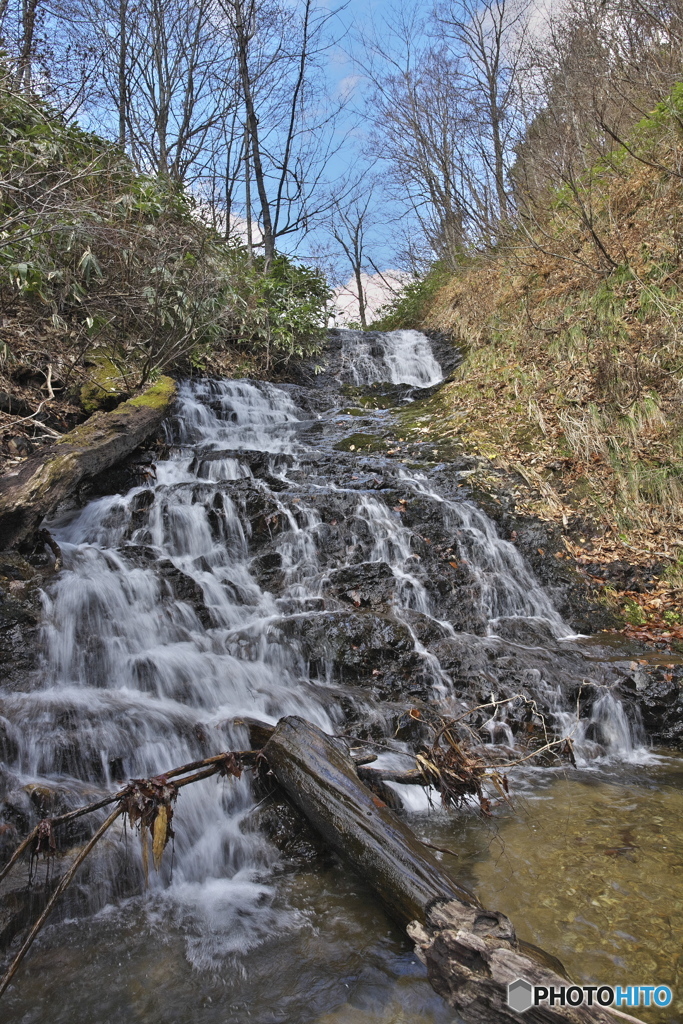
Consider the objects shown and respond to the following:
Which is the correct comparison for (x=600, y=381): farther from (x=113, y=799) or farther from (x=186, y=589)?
(x=113, y=799)

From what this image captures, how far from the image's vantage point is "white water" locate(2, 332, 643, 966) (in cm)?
314

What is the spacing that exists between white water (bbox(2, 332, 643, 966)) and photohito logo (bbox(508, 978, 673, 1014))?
137 centimetres

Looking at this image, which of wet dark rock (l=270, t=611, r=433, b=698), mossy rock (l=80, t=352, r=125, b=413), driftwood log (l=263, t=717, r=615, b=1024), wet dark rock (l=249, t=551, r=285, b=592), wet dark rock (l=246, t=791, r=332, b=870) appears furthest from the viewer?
mossy rock (l=80, t=352, r=125, b=413)

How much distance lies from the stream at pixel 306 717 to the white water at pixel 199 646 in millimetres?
19

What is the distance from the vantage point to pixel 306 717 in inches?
168

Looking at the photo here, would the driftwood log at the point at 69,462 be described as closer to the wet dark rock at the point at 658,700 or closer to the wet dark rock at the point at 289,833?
the wet dark rock at the point at 289,833

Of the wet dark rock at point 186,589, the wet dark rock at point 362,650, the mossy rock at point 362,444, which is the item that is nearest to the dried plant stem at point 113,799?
the wet dark rock at point 362,650

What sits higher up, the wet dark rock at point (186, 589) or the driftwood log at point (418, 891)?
the wet dark rock at point (186, 589)

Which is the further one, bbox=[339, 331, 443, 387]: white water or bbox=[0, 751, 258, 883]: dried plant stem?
bbox=[339, 331, 443, 387]: white water

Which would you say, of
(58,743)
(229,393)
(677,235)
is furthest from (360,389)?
(58,743)

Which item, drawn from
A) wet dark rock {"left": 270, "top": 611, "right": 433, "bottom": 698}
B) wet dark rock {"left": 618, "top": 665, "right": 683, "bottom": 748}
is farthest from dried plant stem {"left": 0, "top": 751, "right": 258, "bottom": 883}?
wet dark rock {"left": 618, "top": 665, "right": 683, "bottom": 748}

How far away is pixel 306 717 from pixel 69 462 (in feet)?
11.5

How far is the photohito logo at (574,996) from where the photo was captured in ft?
5.26

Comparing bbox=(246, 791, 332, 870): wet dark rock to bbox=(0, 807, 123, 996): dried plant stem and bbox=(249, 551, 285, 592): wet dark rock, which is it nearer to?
bbox=(0, 807, 123, 996): dried plant stem
